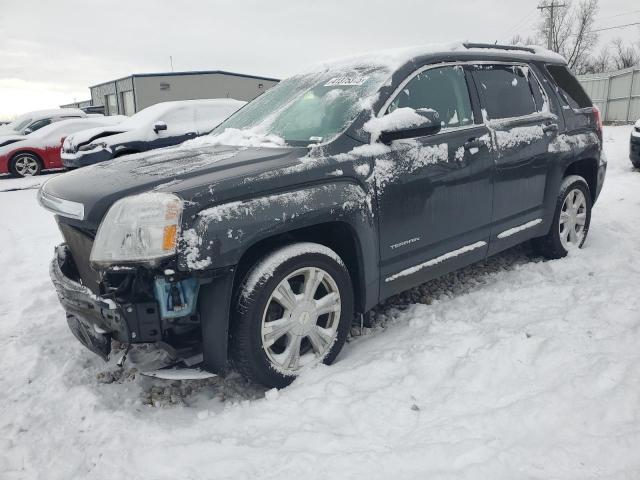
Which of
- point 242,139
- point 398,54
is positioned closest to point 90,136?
point 242,139

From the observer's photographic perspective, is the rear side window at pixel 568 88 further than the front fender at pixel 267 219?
Yes

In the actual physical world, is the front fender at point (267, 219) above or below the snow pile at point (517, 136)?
below

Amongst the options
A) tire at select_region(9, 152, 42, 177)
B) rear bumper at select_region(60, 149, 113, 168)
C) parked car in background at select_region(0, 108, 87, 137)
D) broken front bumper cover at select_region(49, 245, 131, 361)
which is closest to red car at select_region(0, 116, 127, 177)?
tire at select_region(9, 152, 42, 177)

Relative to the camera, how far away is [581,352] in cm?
280

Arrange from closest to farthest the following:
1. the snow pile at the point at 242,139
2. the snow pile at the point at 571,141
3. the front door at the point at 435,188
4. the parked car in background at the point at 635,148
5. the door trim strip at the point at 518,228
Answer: the front door at the point at 435,188 → the snow pile at the point at 242,139 → the door trim strip at the point at 518,228 → the snow pile at the point at 571,141 → the parked car in background at the point at 635,148

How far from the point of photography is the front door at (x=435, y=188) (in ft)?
9.87

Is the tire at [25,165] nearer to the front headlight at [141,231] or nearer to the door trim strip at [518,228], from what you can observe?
the front headlight at [141,231]

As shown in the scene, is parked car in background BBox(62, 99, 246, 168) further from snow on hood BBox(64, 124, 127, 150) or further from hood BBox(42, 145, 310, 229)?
hood BBox(42, 145, 310, 229)

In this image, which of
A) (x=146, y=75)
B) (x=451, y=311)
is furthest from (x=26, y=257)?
(x=146, y=75)

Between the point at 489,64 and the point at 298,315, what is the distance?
8.35 ft

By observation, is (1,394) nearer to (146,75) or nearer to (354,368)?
(354,368)

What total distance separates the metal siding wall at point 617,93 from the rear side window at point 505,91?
1846 cm

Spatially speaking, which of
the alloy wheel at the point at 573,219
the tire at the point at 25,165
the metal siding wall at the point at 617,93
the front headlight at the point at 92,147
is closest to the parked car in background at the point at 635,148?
the alloy wheel at the point at 573,219

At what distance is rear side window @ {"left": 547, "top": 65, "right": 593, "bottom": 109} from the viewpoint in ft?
14.6
